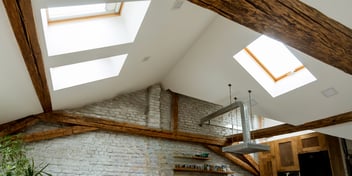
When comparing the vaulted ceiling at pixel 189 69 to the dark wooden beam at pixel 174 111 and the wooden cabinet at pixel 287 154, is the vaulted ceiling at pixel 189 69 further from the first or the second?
the wooden cabinet at pixel 287 154

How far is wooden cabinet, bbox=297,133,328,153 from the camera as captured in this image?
6181 millimetres

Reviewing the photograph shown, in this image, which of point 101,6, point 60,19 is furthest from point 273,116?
point 60,19

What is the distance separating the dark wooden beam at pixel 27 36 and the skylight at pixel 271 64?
324 centimetres

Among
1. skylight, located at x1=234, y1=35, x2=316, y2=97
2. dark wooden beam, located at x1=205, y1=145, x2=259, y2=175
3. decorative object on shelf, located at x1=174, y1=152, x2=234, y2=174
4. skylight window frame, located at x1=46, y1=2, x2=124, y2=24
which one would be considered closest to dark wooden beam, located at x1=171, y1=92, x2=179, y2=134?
decorative object on shelf, located at x1=174, y1=152, x2=234, y2=174

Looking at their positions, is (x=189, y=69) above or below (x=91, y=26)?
above

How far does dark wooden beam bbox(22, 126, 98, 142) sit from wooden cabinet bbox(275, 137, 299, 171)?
15.8 feet

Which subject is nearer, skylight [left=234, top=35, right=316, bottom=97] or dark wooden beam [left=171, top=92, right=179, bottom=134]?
skylight [left=234, top=35, right=316, bottom=97]

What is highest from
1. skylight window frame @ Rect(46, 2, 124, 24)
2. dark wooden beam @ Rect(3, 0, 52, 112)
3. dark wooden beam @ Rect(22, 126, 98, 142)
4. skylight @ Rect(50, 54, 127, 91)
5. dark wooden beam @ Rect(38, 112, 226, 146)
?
skylight window frame @ Rect(46, 2, 124, 24)

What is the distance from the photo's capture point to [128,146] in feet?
19.3

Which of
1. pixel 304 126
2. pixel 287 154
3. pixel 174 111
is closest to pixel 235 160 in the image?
pixel 287 154

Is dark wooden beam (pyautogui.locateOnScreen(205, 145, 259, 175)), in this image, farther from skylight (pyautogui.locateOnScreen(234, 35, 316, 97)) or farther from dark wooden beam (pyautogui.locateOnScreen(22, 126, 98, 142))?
dark wooden beam (pyautogui.locateOnScreen(22, 126, 98, 142))

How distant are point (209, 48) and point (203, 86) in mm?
1285

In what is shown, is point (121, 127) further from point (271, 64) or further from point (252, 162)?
point (252, 162)

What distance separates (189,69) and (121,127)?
195 cm
